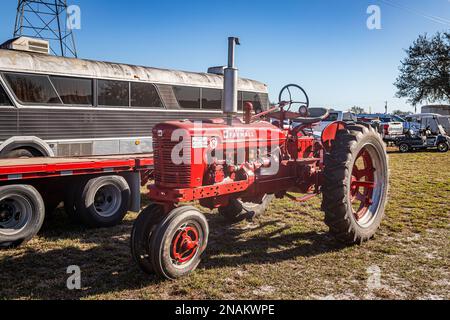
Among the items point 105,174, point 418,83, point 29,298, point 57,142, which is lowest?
point 29,298

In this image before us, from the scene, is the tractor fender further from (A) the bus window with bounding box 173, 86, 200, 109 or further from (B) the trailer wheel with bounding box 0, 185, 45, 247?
(A) the bus window with bounding box 173, 86, 200, 109

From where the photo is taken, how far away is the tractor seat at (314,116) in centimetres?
502

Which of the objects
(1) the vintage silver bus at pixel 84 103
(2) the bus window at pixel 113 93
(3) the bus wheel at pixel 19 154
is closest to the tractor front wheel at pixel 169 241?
(3) the bus wheel at pixel 19 154

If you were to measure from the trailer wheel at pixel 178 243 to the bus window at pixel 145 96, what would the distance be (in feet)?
17.7

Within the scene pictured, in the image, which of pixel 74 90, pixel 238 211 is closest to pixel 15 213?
pixel 238 211

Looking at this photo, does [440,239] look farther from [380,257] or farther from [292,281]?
[292,281]

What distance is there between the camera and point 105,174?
18.7 ft

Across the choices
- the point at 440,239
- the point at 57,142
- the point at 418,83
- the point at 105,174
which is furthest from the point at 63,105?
the point at 418,83

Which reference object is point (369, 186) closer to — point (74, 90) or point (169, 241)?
point (169, 241)

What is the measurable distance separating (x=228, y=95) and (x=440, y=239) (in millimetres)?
3248

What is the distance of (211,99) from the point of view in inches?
404

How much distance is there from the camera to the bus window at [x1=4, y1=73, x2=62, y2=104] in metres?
6.96

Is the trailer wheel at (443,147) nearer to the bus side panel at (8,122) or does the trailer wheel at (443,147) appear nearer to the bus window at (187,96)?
the bus window at (187,96)

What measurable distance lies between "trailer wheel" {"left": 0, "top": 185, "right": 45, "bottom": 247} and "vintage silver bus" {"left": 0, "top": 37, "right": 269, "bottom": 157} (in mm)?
2411
